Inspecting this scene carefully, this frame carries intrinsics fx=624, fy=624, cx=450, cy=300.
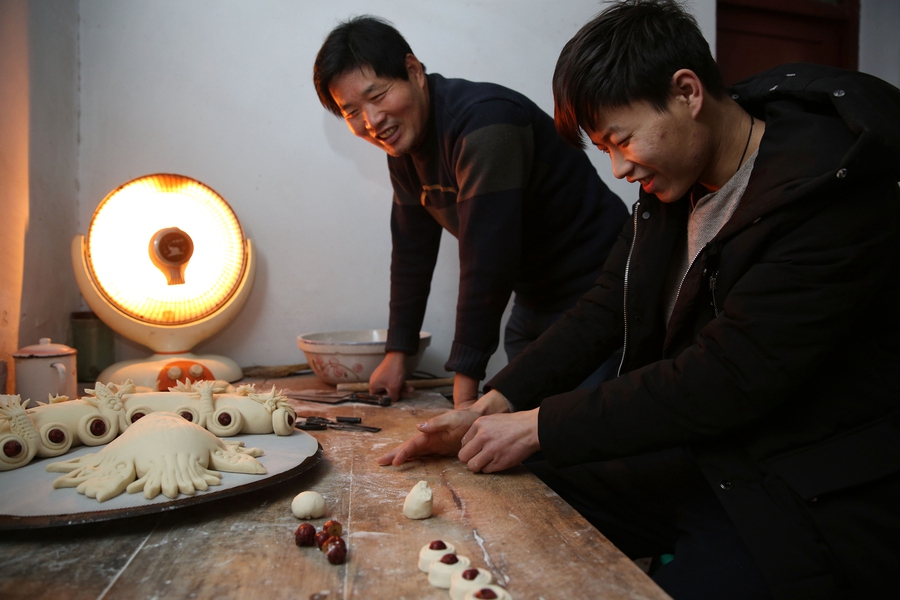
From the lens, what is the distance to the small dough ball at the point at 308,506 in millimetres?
748

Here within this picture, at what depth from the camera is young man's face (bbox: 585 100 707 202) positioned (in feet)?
2.93

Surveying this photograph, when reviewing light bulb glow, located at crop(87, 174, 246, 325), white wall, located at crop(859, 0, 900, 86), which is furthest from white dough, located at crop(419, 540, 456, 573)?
white wall, located at crop(859, 0, 900, 86)

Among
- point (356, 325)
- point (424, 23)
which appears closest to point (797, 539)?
point (356, 325)

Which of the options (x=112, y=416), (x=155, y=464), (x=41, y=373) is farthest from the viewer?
(x=41, y=373)

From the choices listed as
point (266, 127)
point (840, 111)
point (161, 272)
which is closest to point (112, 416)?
point (161, 272)

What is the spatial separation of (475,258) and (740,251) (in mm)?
623

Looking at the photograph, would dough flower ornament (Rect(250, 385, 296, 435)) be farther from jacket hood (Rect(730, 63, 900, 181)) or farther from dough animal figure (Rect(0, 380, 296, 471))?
jacket hood (Rect(730, 63, 900, 181))

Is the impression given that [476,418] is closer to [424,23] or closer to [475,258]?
[475,258]

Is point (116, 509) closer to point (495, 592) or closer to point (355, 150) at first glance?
point (495, 592)

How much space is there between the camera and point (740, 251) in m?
0.84

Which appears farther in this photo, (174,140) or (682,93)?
(174,140)

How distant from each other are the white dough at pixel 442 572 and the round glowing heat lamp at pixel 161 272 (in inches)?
49.0

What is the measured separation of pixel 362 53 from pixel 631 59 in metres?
0.71

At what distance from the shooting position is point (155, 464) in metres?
0.77
